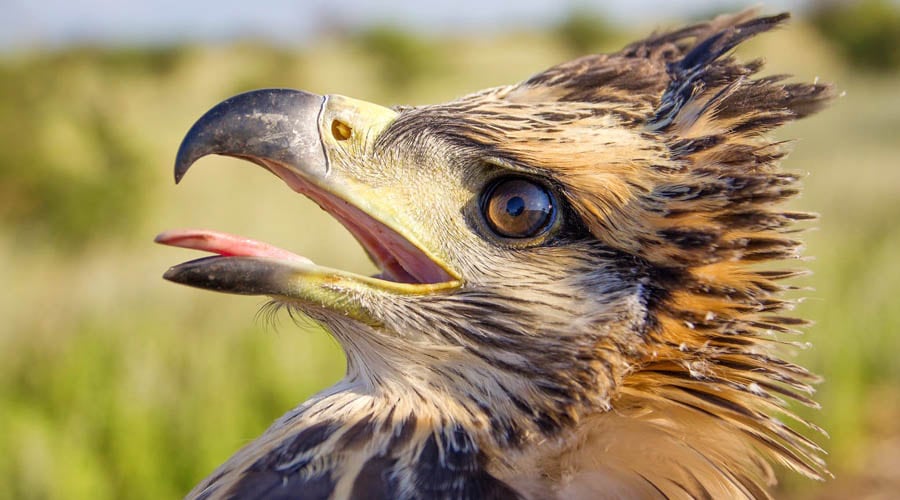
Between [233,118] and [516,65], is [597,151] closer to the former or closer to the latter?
[233,118]

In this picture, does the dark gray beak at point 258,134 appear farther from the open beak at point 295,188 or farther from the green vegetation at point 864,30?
the green vegetation at point 864,30

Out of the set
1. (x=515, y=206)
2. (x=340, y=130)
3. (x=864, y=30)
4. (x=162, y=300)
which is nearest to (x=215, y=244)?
(x=340, y=130)

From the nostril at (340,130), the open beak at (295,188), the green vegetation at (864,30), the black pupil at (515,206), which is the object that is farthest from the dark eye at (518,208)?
the green vegetation at (864,30)

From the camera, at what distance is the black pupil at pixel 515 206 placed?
199cm

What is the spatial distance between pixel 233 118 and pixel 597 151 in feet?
2.91

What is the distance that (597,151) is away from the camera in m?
1.96

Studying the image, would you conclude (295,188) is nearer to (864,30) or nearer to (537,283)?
(537,283)

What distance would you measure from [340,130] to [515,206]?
0.49 meters

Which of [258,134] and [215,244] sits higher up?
[258,134]

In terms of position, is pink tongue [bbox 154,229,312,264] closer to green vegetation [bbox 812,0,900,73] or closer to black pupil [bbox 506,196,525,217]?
black pupil [bbox 506,196,525,217]

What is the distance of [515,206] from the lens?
6.55ft

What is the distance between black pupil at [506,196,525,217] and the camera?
1990 millimetres

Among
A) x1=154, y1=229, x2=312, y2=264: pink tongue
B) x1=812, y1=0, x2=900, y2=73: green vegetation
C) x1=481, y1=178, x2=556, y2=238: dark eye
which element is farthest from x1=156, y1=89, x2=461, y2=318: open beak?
x1=812, y1=0, x2=900, y2=73: green vegetation

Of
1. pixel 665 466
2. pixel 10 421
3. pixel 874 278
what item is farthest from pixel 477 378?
pixel 874 278
